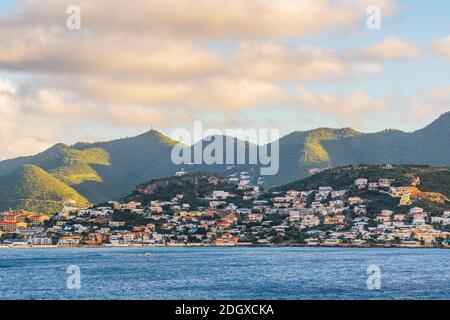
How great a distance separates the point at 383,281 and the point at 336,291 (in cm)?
1022

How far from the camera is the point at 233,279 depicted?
76.7 meters

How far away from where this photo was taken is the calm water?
204 ft

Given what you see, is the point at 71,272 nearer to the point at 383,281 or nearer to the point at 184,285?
the point at 184,285

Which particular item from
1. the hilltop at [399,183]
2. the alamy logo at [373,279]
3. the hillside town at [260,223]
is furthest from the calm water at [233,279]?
the hilltop at [399,183]

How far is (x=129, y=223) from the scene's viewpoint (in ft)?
591

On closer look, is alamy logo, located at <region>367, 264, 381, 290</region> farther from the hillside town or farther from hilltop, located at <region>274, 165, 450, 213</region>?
hilltop, located at <region>274, 165, 450, 213</region>

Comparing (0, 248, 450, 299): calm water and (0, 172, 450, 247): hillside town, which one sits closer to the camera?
(0, 248, 450, 299): calm water

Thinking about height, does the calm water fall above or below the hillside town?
below

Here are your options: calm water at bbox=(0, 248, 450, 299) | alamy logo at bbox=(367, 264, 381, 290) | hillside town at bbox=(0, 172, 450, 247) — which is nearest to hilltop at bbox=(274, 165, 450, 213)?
hillside town at bbox=(0, 172, 450, 247)

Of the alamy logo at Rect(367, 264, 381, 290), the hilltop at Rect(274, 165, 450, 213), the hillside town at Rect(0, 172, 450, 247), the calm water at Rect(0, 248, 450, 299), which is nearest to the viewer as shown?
the calm water at Rect(0, 248, 450, 299)

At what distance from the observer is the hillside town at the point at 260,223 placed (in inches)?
6117

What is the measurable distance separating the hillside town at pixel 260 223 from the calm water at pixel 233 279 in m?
48.8

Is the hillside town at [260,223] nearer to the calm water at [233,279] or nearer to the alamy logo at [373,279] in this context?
the calm water at [233,279]

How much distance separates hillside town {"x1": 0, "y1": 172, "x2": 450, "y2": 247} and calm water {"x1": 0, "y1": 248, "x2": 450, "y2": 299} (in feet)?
160
